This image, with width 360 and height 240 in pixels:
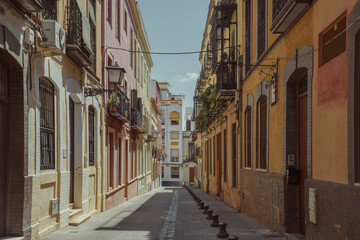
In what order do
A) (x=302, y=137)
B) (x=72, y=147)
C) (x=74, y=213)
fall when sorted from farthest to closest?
(x=72, y=147) < (x=74, y=213) < (x=302, y=137)

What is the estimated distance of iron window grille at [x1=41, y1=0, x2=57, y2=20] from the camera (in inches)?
364

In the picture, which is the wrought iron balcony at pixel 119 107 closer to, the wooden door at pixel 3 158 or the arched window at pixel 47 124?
the arched window at pixel 47 124

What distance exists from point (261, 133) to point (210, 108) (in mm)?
9768

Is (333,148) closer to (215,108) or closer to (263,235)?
(263,235)

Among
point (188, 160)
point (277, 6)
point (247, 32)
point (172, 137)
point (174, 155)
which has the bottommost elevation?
point (188, 160)

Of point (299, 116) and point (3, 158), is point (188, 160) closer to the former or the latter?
point (299, 116)

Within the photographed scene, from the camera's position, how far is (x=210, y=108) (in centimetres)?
2186

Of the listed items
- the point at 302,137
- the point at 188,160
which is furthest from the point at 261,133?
the point at 188,160

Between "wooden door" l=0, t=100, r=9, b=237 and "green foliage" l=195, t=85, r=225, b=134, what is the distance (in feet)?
43.6

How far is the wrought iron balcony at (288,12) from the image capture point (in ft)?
25.3

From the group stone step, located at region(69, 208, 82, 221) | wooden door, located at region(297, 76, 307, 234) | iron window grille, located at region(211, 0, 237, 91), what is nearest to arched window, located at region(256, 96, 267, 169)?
wooden door, located at region(297, 76, 307, 234)

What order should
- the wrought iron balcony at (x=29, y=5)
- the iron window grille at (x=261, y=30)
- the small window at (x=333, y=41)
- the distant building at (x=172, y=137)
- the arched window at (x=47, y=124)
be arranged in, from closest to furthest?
the small window at (x=333, y=41) < the wrought iron balcony at (x=29, y=5) < the arched window at (x=47, y=124) < the iron window grille at (x=261, y=30) < the distant building at (x=172, y=137)

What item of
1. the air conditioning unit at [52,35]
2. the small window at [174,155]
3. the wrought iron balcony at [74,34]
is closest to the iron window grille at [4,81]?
the air conditioning unit at [52,35]

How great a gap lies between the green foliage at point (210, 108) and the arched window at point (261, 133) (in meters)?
7.43
